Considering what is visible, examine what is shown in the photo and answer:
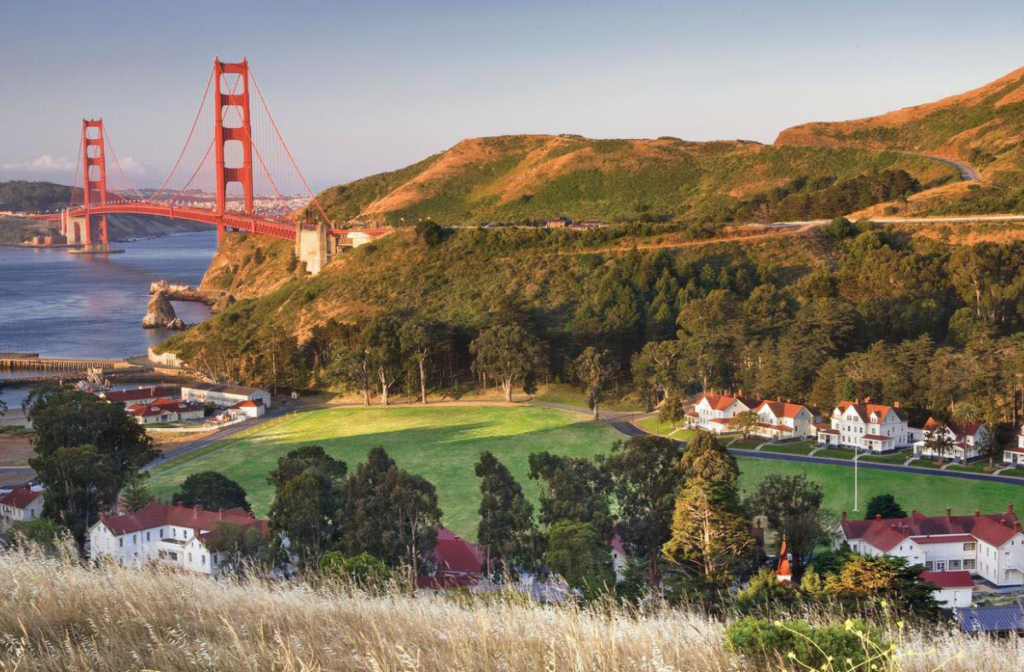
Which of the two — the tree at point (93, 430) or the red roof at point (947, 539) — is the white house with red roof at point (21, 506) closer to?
the tree at point (93, 430)

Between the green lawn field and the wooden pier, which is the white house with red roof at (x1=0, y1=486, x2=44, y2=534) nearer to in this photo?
the green lawn field

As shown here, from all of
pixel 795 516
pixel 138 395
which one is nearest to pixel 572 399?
pixel 138 395

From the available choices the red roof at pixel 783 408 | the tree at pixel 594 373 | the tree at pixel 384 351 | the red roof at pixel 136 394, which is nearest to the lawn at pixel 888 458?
the red roof at pixel 783 408

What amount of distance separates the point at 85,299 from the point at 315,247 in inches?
1145

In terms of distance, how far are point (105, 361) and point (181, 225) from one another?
15936 cm

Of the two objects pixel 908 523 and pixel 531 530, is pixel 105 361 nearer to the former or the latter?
pixel 531 530

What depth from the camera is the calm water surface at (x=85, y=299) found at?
57.2 m

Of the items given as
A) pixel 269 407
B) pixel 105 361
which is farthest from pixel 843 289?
pixel 105 361

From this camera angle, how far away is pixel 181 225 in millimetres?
199500

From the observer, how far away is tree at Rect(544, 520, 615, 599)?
1436cm

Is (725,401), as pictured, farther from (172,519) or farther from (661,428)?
(172,519)

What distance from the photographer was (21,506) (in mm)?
21766

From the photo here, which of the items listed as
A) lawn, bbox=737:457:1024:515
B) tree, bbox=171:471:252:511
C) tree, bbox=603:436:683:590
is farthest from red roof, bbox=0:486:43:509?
lawn, bbox=737:457:1024:515

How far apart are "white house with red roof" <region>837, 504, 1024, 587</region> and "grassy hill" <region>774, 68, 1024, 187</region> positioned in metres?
41.3
